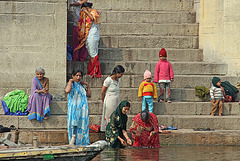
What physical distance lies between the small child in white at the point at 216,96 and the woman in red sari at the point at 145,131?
1947 millimetres

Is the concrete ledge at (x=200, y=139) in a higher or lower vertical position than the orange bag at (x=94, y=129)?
lower

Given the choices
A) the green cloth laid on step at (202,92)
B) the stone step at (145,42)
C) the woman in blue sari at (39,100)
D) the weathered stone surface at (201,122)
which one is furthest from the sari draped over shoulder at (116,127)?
the stone step at (145,42)

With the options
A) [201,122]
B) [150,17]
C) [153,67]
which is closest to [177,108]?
[201,122]

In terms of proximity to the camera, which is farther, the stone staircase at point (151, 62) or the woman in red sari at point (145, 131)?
the stone staircase at point (151, 62)

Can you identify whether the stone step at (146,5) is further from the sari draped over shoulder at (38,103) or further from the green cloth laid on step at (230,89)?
the sari draped over shoulder at (38,103)

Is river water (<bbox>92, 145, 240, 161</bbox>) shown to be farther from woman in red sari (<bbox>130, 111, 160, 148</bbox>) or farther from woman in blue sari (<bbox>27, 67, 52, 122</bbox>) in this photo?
woman in blue sari (<bbox>27, 67, 52, 122</bbox>)

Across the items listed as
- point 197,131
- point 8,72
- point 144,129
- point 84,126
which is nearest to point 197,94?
point 197,131

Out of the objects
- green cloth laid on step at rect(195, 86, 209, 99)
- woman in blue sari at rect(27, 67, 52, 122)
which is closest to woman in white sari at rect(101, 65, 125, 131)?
woman in blue sari at rect(27, 67, 52, 122)

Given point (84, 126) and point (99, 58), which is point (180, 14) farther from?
point (84, 126)

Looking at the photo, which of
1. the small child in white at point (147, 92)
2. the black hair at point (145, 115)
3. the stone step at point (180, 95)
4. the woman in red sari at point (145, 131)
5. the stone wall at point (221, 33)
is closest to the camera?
the black hair at point (145, 115)

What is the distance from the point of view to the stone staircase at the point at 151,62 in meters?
10.6

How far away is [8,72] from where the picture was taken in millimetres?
11539

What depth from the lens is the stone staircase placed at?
10.6 m

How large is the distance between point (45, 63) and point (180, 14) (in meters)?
4.59
